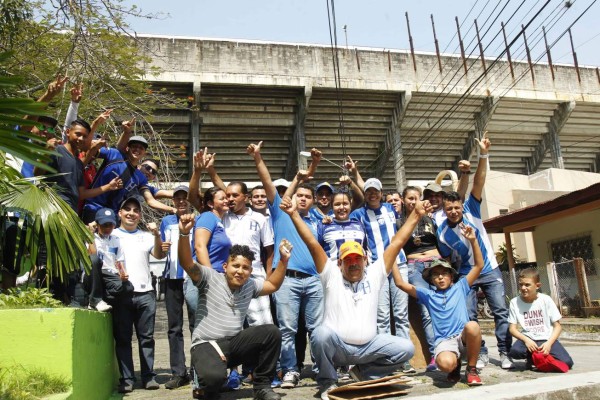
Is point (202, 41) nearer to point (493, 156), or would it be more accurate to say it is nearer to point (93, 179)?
point (493, 156)

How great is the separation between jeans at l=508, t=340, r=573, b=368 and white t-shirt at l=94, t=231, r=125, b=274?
11.3 feet

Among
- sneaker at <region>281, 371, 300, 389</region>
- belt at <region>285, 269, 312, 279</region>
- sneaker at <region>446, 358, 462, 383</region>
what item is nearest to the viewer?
sneaker at <region>446, 358, 462, 383</region>

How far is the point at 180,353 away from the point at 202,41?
48.0 ft

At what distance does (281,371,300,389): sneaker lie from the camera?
4203 millimetres

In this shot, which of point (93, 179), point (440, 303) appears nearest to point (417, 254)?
point (440, 303)

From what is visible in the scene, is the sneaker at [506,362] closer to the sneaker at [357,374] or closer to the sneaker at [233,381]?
the sneaker at [357,374]

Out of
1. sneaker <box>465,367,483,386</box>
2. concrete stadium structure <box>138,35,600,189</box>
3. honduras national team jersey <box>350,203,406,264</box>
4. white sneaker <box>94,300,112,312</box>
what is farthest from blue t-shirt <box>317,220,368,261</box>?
concrete stadium structure <box>138,35,600,189</box>

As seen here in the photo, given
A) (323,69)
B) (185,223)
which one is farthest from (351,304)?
(323,69)

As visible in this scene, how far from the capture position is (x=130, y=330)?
4.57 m

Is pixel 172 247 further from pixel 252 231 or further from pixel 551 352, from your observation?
pixel 551 352

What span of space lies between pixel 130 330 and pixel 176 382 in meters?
0.60

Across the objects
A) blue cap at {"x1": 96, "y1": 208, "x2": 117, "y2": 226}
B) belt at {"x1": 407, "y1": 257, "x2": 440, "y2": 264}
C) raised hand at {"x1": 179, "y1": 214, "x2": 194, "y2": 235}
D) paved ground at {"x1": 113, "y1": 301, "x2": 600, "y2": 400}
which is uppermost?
blue cap at {"x1": 96, "y1": 208, "x2": 117, "y2": 226}

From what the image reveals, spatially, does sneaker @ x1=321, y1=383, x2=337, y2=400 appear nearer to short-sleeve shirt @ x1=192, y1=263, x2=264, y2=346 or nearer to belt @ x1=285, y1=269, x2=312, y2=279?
short-sleeve shirt @ x1=192, y1=263, x2=264, y2=346

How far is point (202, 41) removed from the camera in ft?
57.6
